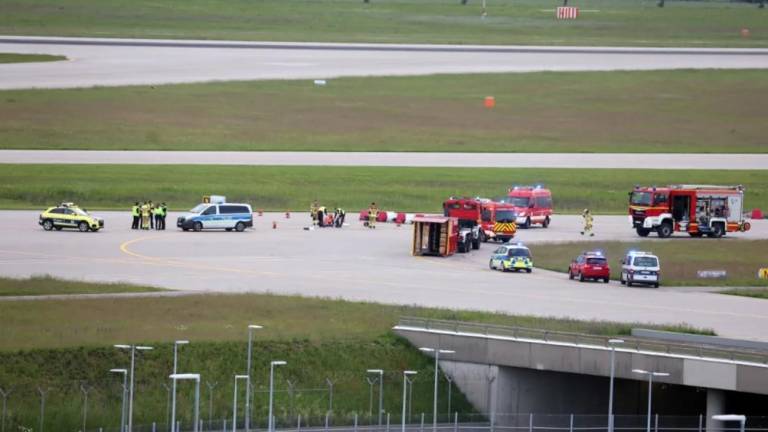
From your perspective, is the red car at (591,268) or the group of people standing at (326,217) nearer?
the red car at (591,268)

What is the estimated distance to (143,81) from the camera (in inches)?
5492

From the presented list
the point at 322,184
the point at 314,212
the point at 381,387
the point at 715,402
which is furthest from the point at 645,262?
the point at 322,184

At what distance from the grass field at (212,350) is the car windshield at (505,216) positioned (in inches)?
1094

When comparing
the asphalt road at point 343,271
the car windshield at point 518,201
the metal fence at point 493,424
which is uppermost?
the car windshield at point 518,201

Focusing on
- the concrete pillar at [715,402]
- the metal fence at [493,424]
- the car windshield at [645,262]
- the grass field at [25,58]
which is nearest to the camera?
the metal fence at [493,424]

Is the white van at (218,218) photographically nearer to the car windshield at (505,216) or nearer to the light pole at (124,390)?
the car windshield at (505,216)

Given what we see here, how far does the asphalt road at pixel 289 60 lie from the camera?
14188 centimetres

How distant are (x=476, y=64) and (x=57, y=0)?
62.1 metres

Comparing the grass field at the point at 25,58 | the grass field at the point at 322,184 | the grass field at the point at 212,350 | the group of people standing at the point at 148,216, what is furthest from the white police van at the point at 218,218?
the grass field at the point at 25,58

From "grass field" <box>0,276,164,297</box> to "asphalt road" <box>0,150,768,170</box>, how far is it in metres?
44.4

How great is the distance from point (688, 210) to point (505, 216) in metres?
10.5

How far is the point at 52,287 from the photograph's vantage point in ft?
195

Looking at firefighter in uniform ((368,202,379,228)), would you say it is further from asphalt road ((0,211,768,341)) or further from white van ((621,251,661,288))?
white van ((621,251,661,288))

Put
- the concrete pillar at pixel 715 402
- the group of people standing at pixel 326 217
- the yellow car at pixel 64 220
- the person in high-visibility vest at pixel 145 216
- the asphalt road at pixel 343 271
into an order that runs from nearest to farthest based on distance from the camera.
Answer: the concrete pillar at pixel 715 402 → the asphalt road at pixel 343 271 → the yellow car at pixel 64 220 → the person in high-visibility vest at pixel 145 216 → the group of people standing at pixel 326 217
